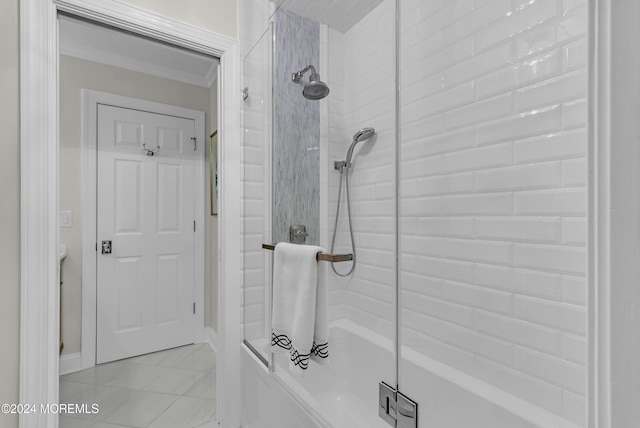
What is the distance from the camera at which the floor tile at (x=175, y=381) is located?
6.76ft

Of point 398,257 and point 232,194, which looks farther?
point 232,194

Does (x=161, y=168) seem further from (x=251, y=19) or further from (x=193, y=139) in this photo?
(x=251, y=19)

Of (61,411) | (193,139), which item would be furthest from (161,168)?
(61,411)

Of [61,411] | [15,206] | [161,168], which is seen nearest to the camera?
[15,206]

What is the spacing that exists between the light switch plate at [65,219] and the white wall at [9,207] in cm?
124

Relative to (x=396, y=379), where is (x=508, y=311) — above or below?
above

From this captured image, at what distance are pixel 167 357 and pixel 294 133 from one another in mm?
2178

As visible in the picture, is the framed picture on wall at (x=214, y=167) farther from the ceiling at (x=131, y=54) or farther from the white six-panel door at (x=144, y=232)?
the ceiling at (x=131, y=54)

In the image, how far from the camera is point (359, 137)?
1448 millimetres

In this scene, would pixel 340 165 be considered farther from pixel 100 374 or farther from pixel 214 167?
pixel 100 374

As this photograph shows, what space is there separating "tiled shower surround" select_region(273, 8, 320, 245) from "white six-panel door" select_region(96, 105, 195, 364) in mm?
1552

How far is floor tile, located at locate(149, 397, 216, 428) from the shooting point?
5.67 feet

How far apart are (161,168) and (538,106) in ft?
8.45

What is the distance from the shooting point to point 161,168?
2631 mm
